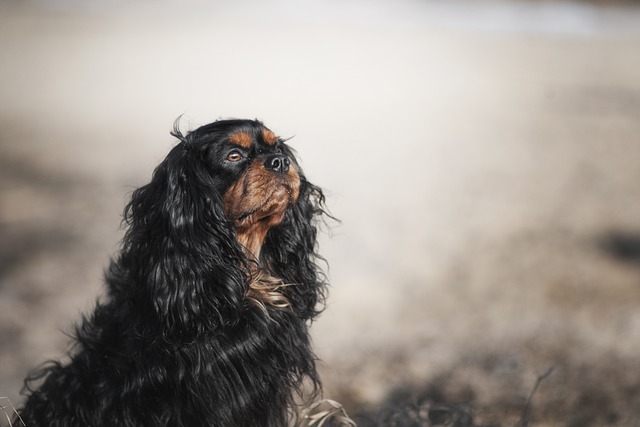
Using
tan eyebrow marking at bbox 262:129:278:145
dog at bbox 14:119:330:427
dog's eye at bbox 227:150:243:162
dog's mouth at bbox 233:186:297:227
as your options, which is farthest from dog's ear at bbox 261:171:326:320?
dog's eye at bbox 227:150:243:162

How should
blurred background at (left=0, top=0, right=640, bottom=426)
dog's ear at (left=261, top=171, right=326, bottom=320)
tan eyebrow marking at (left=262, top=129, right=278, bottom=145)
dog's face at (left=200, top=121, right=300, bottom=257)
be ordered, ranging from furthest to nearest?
blurred background at (left=0, top=0, right=640, bottom=426) < dog's ear at (left=261, top=171, right=326, bottom=320) < tan eyebrow marking at (left=262, top=129, right=278, bottom=145) < dog's face at (left=200, top=121, right=300, bottom=257)

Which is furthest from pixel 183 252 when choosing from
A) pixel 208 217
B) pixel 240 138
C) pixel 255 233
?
pixel 240 138

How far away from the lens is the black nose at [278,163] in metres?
3.55

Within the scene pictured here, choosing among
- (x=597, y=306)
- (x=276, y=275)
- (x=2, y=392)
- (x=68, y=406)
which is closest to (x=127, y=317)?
(x=68, y=406)

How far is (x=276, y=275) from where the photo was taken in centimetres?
388

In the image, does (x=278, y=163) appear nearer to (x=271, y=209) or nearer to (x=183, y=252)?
(x=271, y=209)

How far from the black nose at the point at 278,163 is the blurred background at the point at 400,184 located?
78 centimetres

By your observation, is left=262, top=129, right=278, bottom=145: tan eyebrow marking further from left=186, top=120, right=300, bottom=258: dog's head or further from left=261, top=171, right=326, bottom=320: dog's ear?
left=261, top=171, right=326, bottom=320: dog's ear

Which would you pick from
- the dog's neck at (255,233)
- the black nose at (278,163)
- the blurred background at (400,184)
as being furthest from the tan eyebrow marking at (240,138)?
the blurred background at (400,184)

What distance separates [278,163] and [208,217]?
421 mm

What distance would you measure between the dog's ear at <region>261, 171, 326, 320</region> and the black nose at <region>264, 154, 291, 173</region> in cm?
31

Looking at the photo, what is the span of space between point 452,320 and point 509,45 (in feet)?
58.2

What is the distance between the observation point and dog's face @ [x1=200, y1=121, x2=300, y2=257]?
3.54m

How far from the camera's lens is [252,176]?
11.6ft
